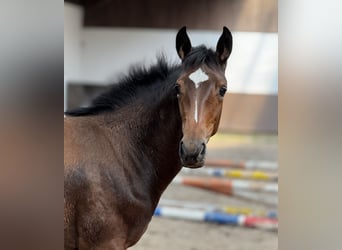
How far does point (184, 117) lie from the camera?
2.13ft

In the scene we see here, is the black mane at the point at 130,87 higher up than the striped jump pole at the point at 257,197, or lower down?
higher up

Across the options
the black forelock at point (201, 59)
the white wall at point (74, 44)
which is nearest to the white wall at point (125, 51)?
the white wall at point (74, 44)

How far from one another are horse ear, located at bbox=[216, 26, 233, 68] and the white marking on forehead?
55 millimetres

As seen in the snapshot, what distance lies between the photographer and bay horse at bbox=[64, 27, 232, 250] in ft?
2.11

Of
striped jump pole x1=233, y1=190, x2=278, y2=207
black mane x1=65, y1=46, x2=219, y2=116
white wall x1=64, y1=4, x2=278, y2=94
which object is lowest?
striped jump pole x1=233, y1=190, x2=278, y2=207

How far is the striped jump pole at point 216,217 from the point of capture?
163 cm

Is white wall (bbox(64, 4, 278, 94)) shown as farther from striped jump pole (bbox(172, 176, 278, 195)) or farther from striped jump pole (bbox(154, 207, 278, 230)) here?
striped jump pole (bbox(154, 207, 278, 230))

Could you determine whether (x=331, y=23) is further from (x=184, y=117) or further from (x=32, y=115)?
(x=184, y=117)

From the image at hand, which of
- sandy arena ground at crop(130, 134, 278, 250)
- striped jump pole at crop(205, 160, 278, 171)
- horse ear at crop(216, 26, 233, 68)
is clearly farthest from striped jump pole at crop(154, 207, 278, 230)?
horse ear at crop(216, 26, 233, 68)

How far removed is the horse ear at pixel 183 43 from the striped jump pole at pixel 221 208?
1109 millimetres

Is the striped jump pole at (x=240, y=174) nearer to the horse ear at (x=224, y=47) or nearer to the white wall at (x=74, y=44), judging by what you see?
the white wall at (x=74, y=44)

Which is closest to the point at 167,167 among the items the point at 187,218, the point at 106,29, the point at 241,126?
the point at 187,218

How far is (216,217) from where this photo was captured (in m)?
1.72

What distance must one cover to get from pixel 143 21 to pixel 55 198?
236 centimetres
